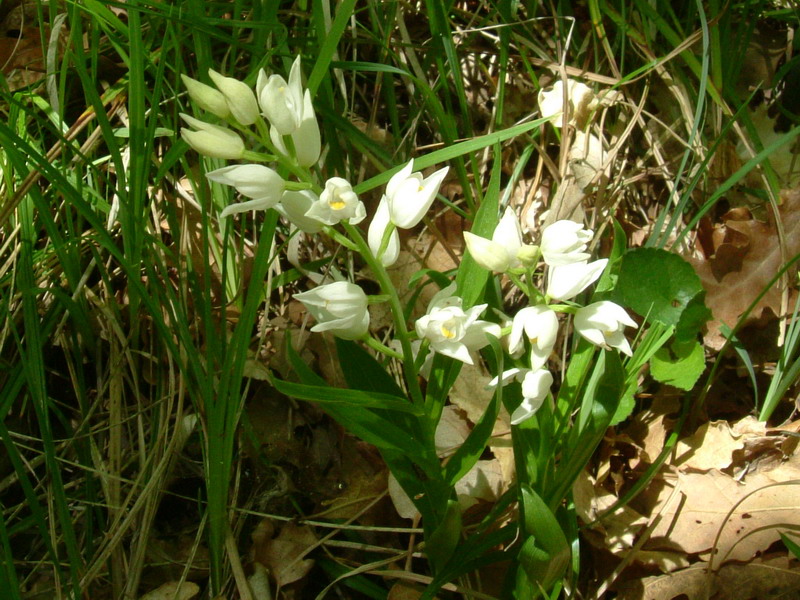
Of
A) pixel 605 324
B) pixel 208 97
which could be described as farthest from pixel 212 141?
pixel 605 324

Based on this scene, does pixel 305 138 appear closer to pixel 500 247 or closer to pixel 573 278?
pixel 500 247

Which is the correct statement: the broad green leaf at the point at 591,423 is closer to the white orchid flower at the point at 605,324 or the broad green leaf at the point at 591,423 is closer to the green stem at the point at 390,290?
the white orchid flower at the point at 605,324

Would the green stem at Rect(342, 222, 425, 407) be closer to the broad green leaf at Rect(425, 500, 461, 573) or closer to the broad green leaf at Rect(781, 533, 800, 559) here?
the broad green leaf at Rect(425, 500, 461, 573)

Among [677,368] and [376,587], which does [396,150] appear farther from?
[376,587]

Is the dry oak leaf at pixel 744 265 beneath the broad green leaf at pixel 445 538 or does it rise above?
above

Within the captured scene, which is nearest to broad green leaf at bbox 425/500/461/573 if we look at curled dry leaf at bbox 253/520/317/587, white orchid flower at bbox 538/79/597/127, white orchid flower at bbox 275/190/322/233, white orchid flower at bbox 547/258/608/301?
curled dry leaf at bbox 253/520/317/587

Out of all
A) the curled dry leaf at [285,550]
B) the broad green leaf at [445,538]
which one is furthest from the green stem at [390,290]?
the curled dry leaf at [285,550]
